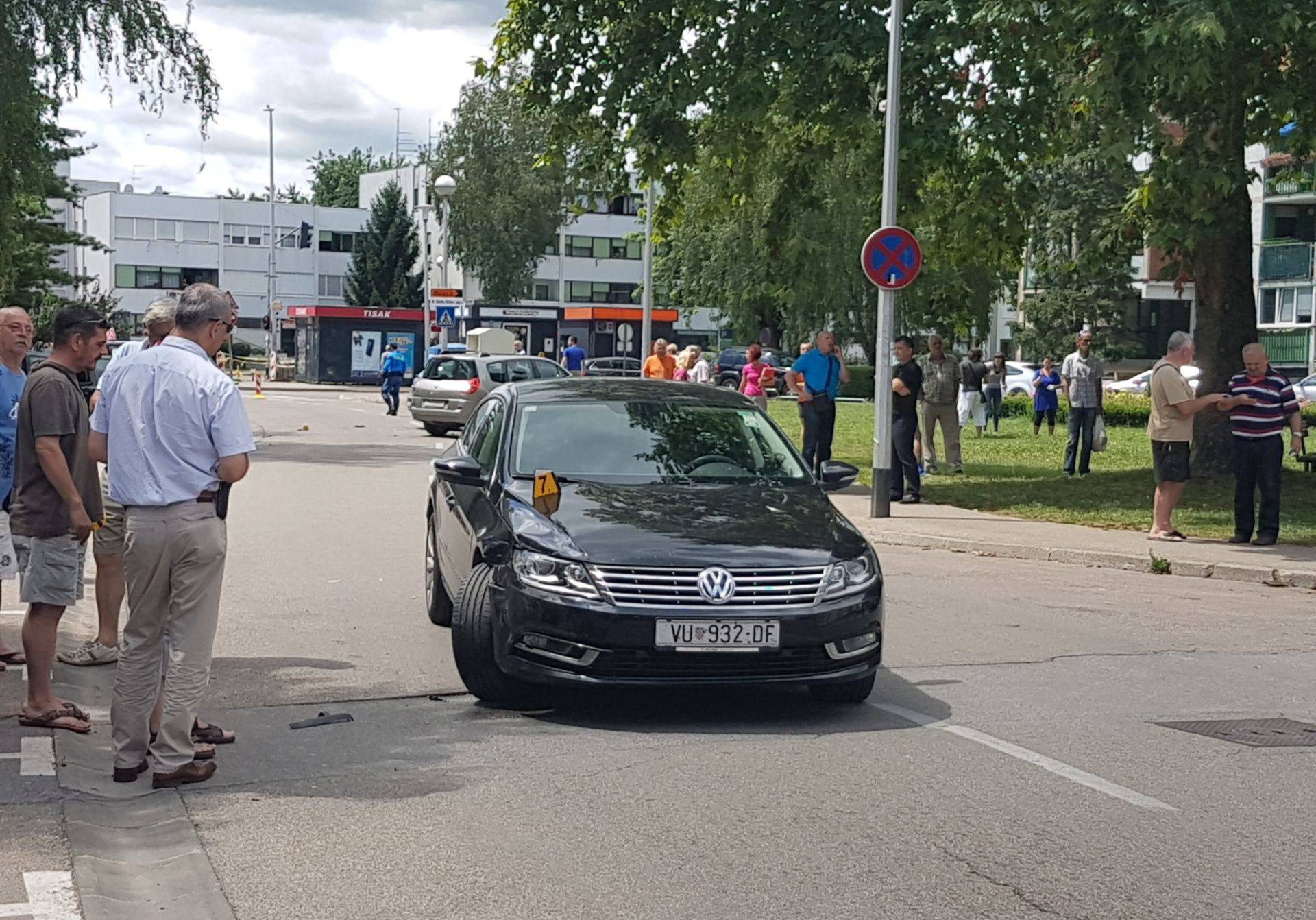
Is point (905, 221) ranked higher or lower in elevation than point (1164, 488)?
higher

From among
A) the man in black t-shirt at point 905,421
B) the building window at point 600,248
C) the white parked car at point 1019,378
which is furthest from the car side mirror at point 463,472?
the building window at point 600,248

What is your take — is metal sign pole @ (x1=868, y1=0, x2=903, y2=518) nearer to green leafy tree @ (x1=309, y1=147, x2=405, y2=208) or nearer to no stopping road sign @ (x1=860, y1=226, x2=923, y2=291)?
no stopping road sign @ (x1=860, y1=226, x2=923, y2=291)

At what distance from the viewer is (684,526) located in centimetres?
805

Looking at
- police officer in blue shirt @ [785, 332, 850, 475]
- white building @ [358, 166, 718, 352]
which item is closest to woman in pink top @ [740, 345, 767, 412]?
police officer in blue shirt @ [785, 332, 850, 475]

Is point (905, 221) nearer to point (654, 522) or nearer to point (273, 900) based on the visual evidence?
point (654, 522)

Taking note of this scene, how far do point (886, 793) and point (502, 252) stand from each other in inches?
3170

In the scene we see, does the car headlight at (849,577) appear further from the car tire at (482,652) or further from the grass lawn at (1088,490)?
the grass lawn at (1088,490)

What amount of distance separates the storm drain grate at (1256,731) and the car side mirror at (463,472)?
3.61 meters

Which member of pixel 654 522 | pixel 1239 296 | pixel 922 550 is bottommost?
pixel 922 550

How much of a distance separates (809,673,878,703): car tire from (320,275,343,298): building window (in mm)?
105323

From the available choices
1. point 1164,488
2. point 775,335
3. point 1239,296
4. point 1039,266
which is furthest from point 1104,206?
point 1164,488

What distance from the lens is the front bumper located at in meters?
7.60

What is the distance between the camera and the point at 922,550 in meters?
16.2

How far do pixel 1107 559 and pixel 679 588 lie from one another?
8.35m
